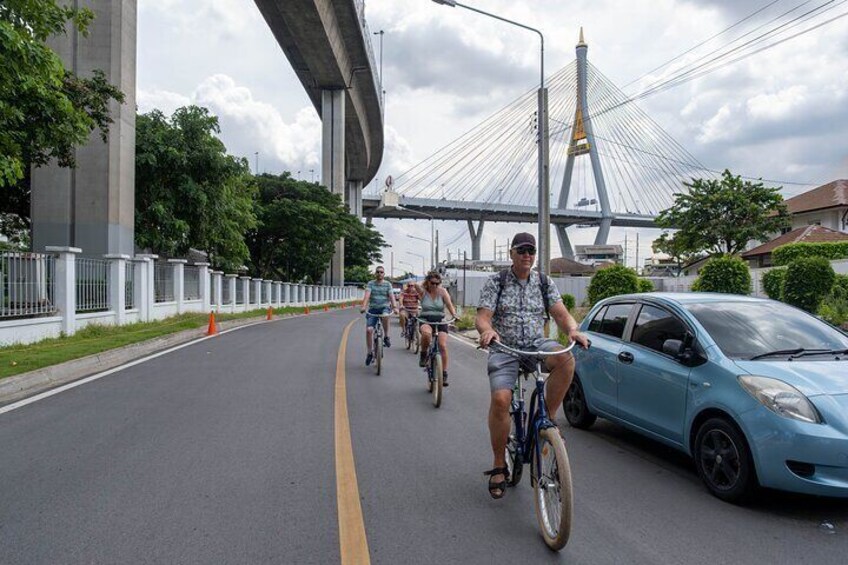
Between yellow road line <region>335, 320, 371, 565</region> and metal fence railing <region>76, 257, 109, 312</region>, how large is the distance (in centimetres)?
1205

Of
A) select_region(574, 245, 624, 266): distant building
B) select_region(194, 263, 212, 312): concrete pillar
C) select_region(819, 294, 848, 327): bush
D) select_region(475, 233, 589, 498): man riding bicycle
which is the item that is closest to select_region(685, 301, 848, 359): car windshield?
select_region(475, 233, 589, 498): man riding bicycle

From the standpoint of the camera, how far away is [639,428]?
591cm

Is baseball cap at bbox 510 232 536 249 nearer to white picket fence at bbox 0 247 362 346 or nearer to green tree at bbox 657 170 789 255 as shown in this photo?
white picket fence at bbox 0 247 362 346

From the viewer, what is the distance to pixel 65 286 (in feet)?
51.5

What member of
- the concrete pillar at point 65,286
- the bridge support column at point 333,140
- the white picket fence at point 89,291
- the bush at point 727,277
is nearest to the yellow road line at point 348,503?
the white picket fence at point 89,291

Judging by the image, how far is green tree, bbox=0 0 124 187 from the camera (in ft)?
33.7

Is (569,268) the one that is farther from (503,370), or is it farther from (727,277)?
(503,370)

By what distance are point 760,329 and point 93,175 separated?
2170 centimetres

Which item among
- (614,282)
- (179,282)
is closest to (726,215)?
(614,282)

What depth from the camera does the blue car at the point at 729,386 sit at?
433 cm

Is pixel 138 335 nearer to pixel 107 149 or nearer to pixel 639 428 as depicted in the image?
pixel 107 149

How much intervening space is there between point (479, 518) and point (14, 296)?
13059 mm

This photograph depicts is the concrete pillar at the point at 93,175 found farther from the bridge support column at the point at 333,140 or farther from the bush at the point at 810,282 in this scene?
the bridge support column at the point at 333,140

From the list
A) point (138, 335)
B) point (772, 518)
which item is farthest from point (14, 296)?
point (772, 518)
